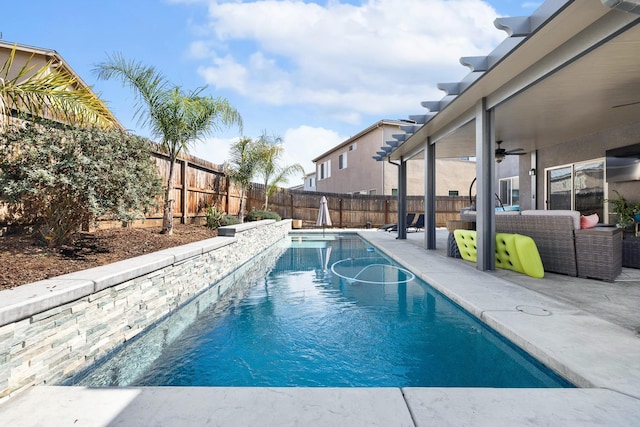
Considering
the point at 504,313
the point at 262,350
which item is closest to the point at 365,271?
the point at 504,313

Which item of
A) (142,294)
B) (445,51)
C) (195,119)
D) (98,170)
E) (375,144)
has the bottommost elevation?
(142,294)

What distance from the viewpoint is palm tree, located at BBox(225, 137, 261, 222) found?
12.2 metres

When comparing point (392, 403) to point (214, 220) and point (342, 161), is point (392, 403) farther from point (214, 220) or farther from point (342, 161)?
point (342, 161)

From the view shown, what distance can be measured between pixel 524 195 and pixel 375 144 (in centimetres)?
997

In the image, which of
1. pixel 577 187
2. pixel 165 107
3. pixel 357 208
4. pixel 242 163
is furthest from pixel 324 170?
pixel 165 107

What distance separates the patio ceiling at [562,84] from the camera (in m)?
3.67

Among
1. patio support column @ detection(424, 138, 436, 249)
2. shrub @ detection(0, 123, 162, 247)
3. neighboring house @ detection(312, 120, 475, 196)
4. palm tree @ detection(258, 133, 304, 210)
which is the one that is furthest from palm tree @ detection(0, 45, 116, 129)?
neighboring house @ detection(312, 120, 475, 196)

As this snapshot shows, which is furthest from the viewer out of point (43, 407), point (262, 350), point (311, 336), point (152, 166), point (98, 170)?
point (152, 166)

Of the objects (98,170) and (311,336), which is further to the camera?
(98,170)

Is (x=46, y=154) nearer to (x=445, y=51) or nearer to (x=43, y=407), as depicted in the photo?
(x=43, y=407)

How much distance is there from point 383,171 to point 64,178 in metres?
17.7

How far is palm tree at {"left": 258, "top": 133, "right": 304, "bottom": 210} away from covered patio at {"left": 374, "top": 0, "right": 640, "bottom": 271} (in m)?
4.87

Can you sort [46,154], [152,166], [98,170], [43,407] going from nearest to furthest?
[43,407] < [46,154] < [98,170] < [152,166]

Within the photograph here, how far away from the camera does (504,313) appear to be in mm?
3666
